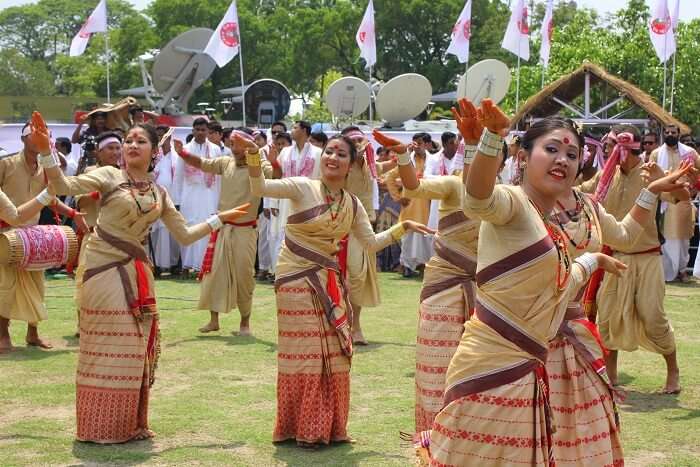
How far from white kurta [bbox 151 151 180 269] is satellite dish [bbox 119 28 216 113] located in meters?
8.35

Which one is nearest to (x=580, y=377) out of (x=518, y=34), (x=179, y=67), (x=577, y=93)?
(x=577, y=93)

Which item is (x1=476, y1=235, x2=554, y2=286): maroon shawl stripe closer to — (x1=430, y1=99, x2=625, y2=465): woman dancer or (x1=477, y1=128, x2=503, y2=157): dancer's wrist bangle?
(x1=430, y1=99, x2=625, y2=465): woman dancer

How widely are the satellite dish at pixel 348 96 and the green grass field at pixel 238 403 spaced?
383 inches

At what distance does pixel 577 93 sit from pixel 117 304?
16210 millimetres

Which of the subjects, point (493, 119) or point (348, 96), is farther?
point (348, 96)

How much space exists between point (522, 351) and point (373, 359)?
533 centimetres

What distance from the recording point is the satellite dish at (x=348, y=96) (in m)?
20.8

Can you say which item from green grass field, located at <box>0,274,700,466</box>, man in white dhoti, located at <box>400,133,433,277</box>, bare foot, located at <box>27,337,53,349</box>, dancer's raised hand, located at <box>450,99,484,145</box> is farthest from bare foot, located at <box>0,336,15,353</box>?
dancer's raised hand, located at <box>450,99,484,145</box>

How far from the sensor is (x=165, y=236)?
1559cm

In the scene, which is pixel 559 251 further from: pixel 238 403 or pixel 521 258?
pixel 238 403

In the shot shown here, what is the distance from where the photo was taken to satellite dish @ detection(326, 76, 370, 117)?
2081cm

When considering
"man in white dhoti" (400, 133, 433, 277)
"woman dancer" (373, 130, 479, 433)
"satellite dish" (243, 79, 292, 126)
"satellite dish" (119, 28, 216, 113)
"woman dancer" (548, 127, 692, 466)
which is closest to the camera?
"woman dancer" (548, 127, 692, 466)

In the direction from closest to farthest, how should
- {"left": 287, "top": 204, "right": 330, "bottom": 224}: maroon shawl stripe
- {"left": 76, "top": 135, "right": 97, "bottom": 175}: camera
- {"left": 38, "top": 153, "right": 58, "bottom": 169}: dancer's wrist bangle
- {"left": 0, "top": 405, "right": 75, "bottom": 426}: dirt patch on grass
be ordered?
{"left": 38, "top": 153, "right": 58, "bottom": 169}: dancer's wrist bangle → {"left": 287, "top": 204, "right": 330, "bottom": 224}: maroon shawl stripe → {"left": 0, "top": 405, "right": 75, "bottom": 426}: dirt patch on grass → {"left": 76, "top": 135, "right": 97, "bottom": 175}: camera

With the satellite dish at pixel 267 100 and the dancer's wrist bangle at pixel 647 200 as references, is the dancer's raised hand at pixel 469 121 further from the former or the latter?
the satellite dish at pixel 267 100
